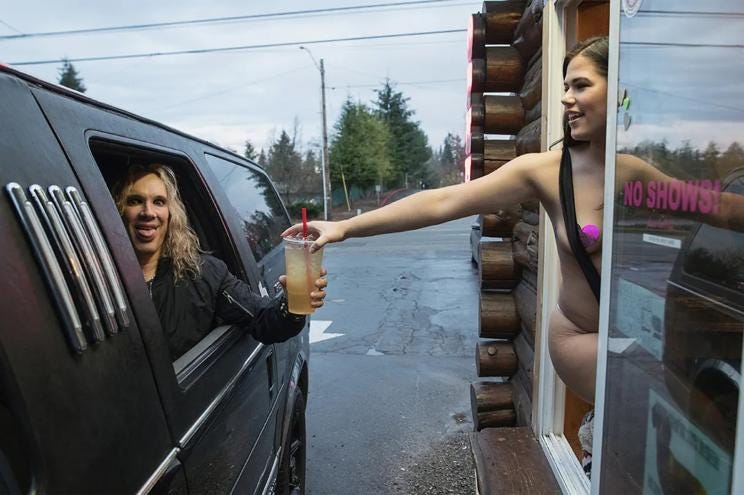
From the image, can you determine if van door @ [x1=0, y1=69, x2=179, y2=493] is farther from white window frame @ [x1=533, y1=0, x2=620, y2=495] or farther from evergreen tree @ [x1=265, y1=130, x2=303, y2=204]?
evergreen tree @ [x1=265, y1=130, x2=303, y2=204]

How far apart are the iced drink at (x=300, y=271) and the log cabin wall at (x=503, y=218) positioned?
1.76 metres

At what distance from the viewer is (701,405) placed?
1.04 metres

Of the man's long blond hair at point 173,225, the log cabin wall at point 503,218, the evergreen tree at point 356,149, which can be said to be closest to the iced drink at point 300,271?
the man's long blond hair at point 173,225

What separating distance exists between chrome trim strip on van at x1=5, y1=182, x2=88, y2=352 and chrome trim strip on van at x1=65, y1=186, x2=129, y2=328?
5.5 inches

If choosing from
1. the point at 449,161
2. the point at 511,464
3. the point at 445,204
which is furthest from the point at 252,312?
the point at 449,161

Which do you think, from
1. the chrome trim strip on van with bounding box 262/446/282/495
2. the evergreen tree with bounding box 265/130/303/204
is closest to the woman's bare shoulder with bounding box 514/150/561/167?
the chrome trim strip on van with bounding box 262/446/282/495

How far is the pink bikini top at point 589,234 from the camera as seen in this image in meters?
1.52

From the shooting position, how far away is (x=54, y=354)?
95cm

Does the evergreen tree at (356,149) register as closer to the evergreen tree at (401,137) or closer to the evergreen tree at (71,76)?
the evergreen tree at (401,137)

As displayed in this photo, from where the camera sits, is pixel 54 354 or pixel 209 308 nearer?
pixel 54 354

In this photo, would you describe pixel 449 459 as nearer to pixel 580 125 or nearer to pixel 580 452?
pixel 580 452

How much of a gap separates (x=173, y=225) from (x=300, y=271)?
2.26 feet

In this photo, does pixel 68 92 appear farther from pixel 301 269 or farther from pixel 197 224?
pixel 197 224

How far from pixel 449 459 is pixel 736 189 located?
10.7 ft
